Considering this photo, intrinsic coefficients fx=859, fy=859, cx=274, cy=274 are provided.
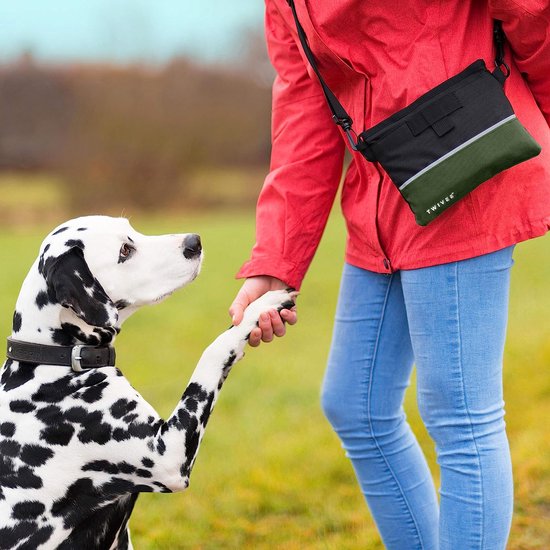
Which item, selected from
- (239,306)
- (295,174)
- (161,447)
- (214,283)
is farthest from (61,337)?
(214,283)

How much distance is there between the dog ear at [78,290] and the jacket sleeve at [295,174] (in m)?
0.55

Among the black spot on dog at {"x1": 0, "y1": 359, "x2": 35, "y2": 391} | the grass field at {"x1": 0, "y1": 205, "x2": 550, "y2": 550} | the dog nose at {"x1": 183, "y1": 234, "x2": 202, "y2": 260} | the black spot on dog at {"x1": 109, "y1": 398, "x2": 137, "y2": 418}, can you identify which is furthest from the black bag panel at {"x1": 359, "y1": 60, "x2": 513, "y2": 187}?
the grass field at {"x1": 0, "y1": 205, "x2": 550, "y2": 550}

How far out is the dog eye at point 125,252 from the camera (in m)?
2.96

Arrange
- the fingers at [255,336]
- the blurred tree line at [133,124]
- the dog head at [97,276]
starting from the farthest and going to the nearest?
the blurred tree line at [133,124] < the fingers at [255,336] < the dog head at [97,276]

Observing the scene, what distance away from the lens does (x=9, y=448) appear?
2.68 metres

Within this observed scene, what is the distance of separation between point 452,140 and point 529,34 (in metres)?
0.37

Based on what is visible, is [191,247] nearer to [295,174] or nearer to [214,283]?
[295,174]

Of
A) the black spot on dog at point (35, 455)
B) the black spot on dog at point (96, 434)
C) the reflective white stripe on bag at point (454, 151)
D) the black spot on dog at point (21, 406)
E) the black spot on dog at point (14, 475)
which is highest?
the reflective white stripe on bag at point (454, 151)

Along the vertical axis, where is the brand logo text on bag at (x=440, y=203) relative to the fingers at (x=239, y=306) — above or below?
above

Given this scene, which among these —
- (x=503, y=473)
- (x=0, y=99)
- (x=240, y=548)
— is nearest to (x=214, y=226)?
(x=0, y=99)

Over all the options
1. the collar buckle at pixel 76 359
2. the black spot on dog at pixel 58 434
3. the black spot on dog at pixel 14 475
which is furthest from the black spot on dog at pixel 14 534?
the collar buckle at pixel 76 359

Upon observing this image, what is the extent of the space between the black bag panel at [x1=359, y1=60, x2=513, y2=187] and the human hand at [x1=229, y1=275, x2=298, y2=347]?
0.63m

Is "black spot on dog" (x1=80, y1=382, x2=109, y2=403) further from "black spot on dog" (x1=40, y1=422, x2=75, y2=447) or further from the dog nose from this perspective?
the dog nose

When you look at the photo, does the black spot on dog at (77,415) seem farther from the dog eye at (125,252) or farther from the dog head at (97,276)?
the dog eye at (125,252)
